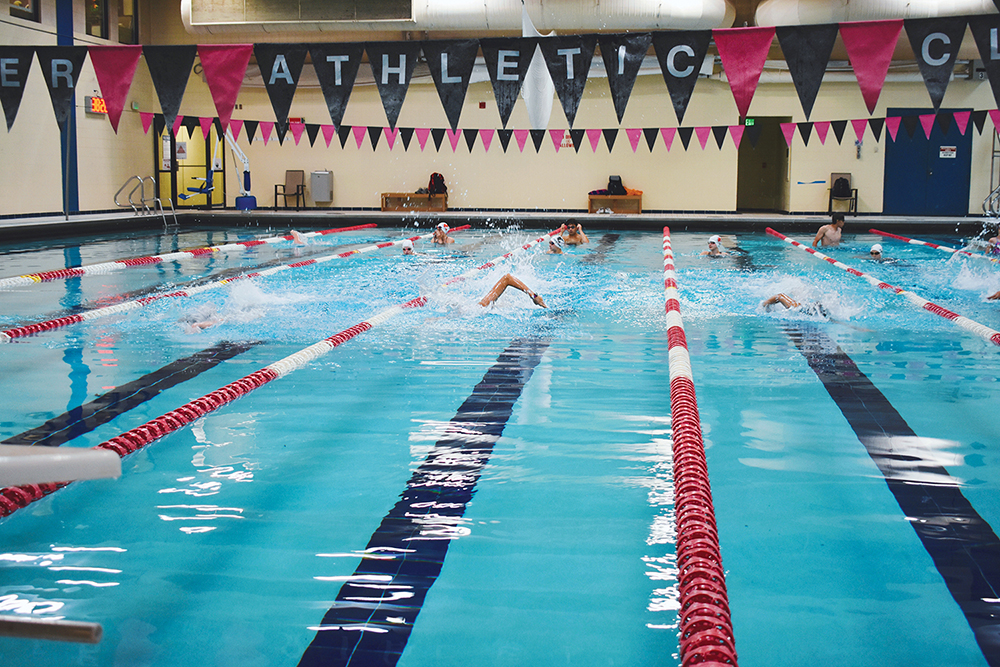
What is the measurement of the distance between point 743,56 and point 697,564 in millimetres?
5096

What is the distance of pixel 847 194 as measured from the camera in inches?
660

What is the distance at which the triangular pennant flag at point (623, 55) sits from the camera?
6086mm

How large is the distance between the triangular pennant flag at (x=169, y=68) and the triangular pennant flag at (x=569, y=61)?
113 inches

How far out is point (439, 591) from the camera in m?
2.10

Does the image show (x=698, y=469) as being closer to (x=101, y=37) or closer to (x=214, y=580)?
(x=214, y=580)

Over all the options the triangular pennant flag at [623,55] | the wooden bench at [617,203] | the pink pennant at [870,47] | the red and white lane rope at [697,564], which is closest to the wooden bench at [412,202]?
the wooden bench at [617,203]

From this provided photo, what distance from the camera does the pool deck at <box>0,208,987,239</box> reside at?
15.1 metres

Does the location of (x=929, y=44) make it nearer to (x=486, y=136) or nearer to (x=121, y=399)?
(x=121, y=399)

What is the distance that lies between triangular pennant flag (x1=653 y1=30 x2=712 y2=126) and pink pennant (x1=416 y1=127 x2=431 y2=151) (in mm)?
12261

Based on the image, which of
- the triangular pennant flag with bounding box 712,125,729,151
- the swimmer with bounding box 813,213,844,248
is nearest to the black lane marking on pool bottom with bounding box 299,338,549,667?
the swimmer with bounding box 813,213,844,248

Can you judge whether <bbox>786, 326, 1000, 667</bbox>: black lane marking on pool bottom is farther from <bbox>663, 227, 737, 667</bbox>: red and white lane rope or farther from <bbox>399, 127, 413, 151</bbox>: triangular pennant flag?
<bbox>399, 127, 413, 151</bbox>: triangular pennant flag

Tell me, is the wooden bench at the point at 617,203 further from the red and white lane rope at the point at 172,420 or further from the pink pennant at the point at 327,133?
the red and white lane rope at the point at 172,420

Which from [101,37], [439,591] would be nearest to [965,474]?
[439,591]

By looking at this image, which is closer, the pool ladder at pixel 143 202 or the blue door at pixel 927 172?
the pool ladder at pixel 143 202
